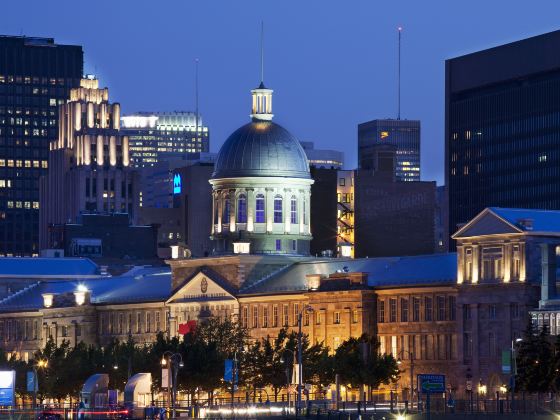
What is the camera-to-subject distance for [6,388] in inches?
7618

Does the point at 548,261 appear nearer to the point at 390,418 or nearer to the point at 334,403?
the point at 334,403

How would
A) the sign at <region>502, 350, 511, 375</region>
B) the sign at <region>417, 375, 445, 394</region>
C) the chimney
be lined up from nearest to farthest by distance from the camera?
the sign at <region>417, 375, 445, 394</region>, the sign at <region>502, 350, 511, 375</region>, the chimney

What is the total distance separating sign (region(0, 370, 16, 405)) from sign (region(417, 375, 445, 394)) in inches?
1314

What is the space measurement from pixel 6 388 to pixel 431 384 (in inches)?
1435

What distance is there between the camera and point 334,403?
187 metres

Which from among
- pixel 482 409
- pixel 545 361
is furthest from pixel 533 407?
pixel 545 361

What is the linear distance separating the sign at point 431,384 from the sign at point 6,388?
3337cm

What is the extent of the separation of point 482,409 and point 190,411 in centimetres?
2808

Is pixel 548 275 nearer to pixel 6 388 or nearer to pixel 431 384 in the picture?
pixel 431 384

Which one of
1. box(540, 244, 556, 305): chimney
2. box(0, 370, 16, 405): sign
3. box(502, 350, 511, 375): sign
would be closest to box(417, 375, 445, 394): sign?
box(502, 350, 511, 375): sign

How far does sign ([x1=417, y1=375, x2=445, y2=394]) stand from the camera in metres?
175

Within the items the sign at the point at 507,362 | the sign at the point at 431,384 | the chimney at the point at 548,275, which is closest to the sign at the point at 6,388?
the sign at the point at 431,384

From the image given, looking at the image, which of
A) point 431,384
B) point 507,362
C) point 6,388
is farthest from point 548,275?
point 6,388

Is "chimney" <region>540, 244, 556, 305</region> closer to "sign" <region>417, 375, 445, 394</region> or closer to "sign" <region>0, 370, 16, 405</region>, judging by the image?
"sign" <region>417, 375, 445, 394</region>
